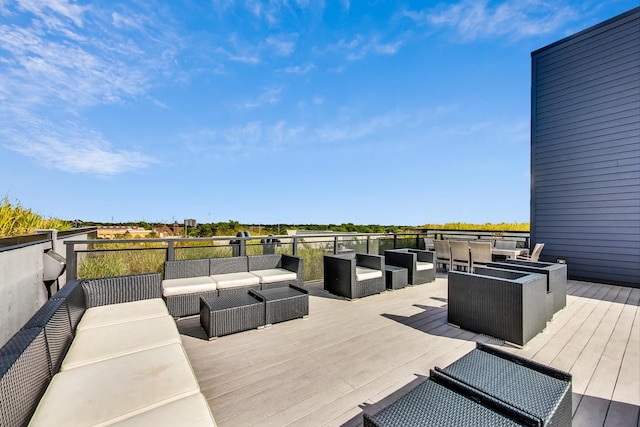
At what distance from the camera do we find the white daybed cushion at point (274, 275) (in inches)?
155

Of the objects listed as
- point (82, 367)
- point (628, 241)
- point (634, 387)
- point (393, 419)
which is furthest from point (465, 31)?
point (82, 367)

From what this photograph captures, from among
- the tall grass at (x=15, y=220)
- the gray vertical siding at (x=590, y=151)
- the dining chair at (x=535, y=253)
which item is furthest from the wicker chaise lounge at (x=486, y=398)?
the gray vertical siding at (x=590, y=151)

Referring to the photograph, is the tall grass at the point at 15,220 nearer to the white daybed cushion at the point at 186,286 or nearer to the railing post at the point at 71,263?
the railing post at the point at 71,263

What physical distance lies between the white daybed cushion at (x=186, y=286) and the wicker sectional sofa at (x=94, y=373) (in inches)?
36.5

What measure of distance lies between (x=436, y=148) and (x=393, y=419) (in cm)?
1139

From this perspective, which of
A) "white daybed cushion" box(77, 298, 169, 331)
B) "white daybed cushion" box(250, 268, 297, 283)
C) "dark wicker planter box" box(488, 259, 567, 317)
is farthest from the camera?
"white daybed cushion" box(250, 268, 297, 283)

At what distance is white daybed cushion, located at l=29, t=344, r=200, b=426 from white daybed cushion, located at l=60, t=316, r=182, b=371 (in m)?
0.11

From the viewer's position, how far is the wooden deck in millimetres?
1849

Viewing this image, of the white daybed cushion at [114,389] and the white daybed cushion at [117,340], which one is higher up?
the white daybed cushion at [114,389]

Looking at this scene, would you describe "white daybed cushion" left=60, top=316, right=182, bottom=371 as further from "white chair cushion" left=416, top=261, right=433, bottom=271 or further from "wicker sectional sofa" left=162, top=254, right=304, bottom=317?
"white chair cushion" left=416, top=261, right=433, bottom=271

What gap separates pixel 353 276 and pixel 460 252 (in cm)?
302

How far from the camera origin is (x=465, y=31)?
23.1 feet

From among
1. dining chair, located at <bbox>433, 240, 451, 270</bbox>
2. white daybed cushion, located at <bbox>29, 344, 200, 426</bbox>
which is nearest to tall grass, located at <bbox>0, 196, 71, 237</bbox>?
white daybed cushion, located at <bbox>29, 344, 200, 426</bbox>

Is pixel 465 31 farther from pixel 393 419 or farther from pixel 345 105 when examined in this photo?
pixel 393 419
